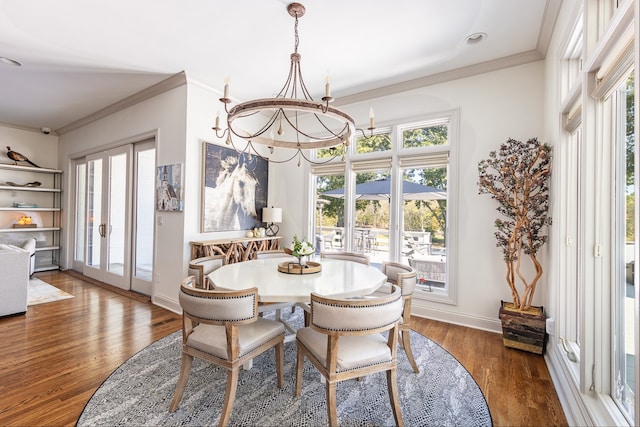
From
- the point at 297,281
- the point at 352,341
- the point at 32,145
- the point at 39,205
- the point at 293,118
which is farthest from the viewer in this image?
the point at 39,205

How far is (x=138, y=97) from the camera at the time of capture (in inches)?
164

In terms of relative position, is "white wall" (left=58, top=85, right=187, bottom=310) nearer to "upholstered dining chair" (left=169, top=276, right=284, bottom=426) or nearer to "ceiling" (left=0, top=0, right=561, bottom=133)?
"ceiling" (left=0, top=0, right=561, bottom=133)

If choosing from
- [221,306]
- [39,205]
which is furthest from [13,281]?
[39,205]

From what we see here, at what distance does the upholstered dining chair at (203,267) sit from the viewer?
7.89 ft

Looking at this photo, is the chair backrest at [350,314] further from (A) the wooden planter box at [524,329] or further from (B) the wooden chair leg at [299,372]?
(A) the wooden planter box at [524,329]

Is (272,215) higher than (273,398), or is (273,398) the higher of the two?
(272,215)

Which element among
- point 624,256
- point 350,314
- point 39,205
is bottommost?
point 350,314

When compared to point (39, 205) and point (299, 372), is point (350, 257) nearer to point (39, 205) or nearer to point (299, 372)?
point (299, 372)

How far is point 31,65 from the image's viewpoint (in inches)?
134

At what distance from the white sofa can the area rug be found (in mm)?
2182

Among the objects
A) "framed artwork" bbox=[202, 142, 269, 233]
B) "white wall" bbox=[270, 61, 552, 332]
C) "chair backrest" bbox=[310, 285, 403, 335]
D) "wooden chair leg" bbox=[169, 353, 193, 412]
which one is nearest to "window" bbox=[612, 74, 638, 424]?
"chair backrest" bbox=[310, 285, 403, 335]

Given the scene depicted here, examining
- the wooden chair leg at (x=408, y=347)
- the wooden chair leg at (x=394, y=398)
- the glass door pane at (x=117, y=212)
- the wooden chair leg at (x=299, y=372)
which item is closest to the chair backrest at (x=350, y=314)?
the wooden chair leg at (x=394, y=398)

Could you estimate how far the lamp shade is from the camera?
4488mm

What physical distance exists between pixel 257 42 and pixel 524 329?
3791 millimetres
